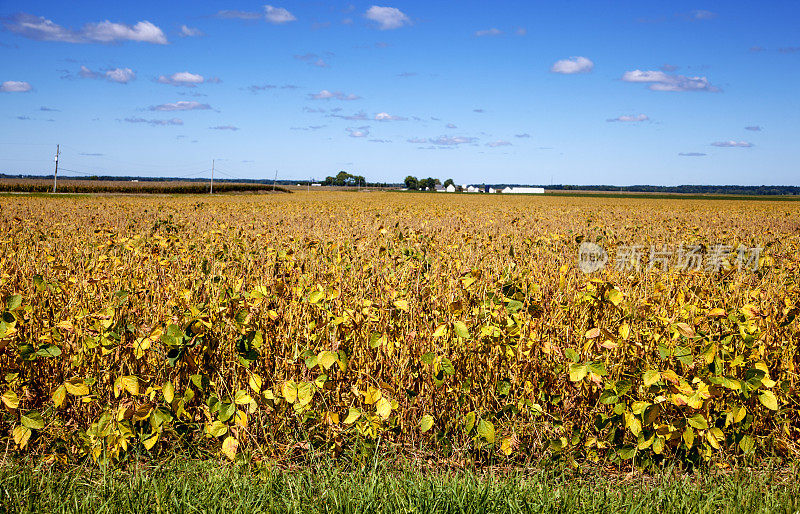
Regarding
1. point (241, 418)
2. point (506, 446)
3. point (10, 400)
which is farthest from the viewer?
point (506, 446)

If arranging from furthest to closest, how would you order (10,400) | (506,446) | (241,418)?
(506,446)
(241,418)
(10,400)

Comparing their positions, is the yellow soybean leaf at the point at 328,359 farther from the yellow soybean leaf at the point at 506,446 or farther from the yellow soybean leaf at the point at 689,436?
the yellow soybean leaf at the point at 689,436

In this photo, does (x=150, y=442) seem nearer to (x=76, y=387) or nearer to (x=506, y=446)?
(x=76, y=387)

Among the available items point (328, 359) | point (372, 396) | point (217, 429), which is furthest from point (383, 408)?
point (217, 429)

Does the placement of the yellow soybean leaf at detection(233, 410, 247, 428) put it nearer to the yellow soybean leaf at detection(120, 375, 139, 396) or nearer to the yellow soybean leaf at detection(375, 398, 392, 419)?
the yellow soybean leaf at detection(120, 375, 139, 396)

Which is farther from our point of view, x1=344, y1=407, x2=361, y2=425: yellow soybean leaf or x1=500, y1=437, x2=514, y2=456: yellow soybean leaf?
x1=500, y1=437, x2=514, y2=456: yellow soybean leaf

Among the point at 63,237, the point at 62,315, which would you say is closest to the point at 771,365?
the point at 62,315

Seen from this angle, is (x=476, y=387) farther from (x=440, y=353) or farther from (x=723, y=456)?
(x=723, y=456)

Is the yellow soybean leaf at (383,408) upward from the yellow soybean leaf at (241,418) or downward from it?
upward

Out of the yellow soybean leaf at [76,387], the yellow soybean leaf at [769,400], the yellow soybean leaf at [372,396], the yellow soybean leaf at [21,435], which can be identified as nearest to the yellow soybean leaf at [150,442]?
the yellow soybean leaf at [76,387]

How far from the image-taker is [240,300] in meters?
3.44

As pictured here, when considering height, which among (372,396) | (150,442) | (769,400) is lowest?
(150,442)

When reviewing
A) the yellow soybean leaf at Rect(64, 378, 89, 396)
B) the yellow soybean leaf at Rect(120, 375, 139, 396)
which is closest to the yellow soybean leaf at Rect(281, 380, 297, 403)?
the yellow soybean leaf at Rect(120, 375, 139, 396)

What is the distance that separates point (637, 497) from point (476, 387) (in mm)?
1069
